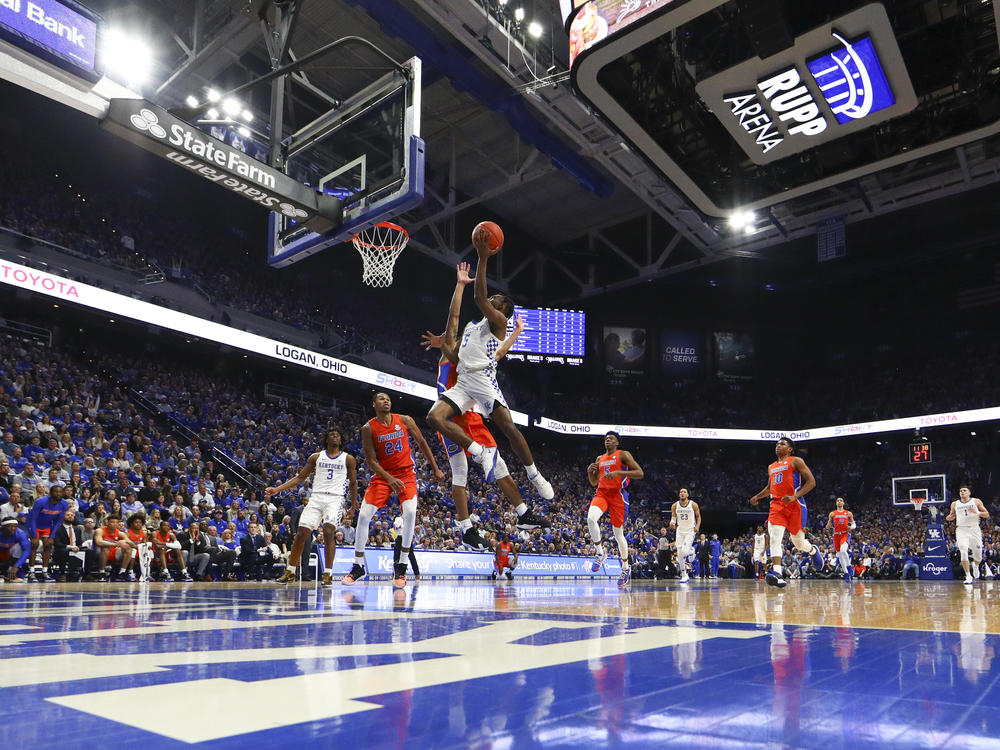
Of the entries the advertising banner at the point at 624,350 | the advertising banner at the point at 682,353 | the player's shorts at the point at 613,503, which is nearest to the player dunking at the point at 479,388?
the player's shorts at the point at 613,503

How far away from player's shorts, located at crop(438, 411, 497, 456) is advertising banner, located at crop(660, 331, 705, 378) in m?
32.4

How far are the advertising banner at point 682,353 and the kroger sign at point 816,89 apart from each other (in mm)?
24313

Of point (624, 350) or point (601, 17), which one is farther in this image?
point (624, 350)

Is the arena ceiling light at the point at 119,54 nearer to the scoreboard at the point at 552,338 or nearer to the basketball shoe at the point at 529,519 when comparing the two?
the basketball shoe at the point at 529,519

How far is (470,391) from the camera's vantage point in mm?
6508

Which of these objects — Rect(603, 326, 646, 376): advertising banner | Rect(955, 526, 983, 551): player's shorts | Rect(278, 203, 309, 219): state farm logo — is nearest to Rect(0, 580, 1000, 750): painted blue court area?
Rect(278, 203, 309, 219): state farm logo

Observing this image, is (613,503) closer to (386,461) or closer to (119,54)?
(386,461)

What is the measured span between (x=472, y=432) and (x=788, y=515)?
5.43m

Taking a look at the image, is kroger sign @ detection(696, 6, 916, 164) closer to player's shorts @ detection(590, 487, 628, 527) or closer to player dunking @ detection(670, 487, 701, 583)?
player dunking @ detection(670, 487, 701, 583)

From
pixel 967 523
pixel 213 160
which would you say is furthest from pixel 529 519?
pixel 967 523

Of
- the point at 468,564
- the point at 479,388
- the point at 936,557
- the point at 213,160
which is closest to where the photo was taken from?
the point at 479,388

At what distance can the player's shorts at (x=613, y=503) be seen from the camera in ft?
34.6

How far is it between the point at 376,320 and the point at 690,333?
17764mm

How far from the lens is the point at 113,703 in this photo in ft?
5.41
